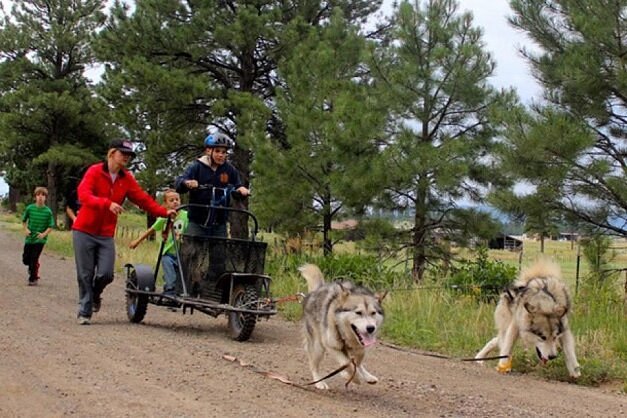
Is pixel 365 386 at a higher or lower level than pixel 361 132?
lower

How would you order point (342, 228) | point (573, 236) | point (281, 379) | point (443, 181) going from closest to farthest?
point (281, 379), point (573, 236), point (443, 181), point (342, 228)

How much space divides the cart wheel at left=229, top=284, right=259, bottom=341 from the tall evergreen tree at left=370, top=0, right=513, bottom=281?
20.8 ft

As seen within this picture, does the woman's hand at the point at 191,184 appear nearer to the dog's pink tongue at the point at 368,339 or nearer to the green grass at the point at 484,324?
the green grass at the point at 484,324

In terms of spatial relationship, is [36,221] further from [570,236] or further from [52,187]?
[52,187]

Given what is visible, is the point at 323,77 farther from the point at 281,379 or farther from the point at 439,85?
the point at 281,379

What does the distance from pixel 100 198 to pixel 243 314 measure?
2190 mm

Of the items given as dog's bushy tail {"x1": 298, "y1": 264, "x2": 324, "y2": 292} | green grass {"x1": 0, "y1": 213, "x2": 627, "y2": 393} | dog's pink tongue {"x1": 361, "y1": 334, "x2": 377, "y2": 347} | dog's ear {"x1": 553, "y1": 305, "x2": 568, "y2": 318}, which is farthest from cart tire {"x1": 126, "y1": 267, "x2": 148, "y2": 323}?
dog's ear {"x1": 553, "y1": 305, "x2": 568, "y2": 318}

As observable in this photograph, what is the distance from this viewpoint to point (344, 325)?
5.90 meters

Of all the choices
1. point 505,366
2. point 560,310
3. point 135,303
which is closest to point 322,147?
point 135,303

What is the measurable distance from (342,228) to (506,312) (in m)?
8.41

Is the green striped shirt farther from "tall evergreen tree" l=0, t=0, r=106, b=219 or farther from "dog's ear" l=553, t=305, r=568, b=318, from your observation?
"tall evergreen tree" l=0, t=0, r=106, b=219

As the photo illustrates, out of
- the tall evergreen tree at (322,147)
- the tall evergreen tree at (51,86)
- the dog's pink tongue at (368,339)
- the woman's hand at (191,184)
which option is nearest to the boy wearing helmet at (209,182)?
the woman's hand at (191,184)

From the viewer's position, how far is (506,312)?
25.5 feet

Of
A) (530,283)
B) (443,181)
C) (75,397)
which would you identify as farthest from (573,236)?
(75,397)
